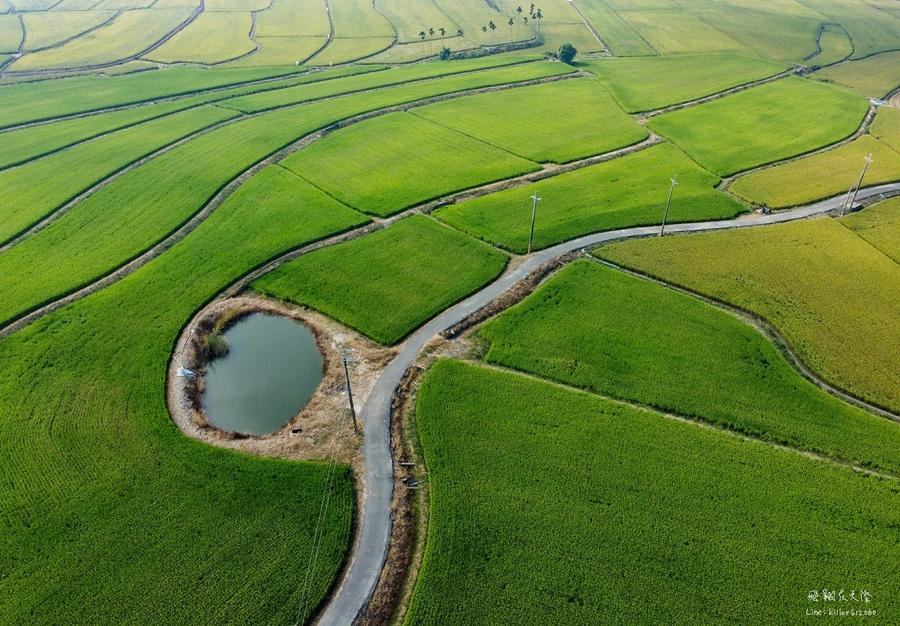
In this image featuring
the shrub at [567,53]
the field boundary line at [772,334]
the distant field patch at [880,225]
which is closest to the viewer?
the field boundary line at [772,334]

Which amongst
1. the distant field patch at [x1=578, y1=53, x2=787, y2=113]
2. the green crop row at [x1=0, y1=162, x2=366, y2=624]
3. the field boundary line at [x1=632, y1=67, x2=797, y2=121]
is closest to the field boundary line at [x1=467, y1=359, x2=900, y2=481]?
the green crop row at [x1=0, y1=162, x2=366, y2=624]

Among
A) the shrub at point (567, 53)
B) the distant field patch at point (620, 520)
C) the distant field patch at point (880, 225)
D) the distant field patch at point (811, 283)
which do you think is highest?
the shrub at point (567, 53)

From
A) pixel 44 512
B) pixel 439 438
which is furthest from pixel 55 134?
pixel 439 438

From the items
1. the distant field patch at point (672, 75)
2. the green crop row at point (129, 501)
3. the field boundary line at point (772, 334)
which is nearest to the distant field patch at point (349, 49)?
the distant field patch at point (672, 75)

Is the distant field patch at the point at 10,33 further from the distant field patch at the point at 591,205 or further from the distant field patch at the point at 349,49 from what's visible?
the distant field patch at the point at 591,205

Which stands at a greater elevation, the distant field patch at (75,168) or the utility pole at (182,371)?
the distant field patch at (75,168)

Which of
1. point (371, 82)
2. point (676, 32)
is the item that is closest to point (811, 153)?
point (371, 82)

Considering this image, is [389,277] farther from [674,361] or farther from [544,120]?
[544,120]
